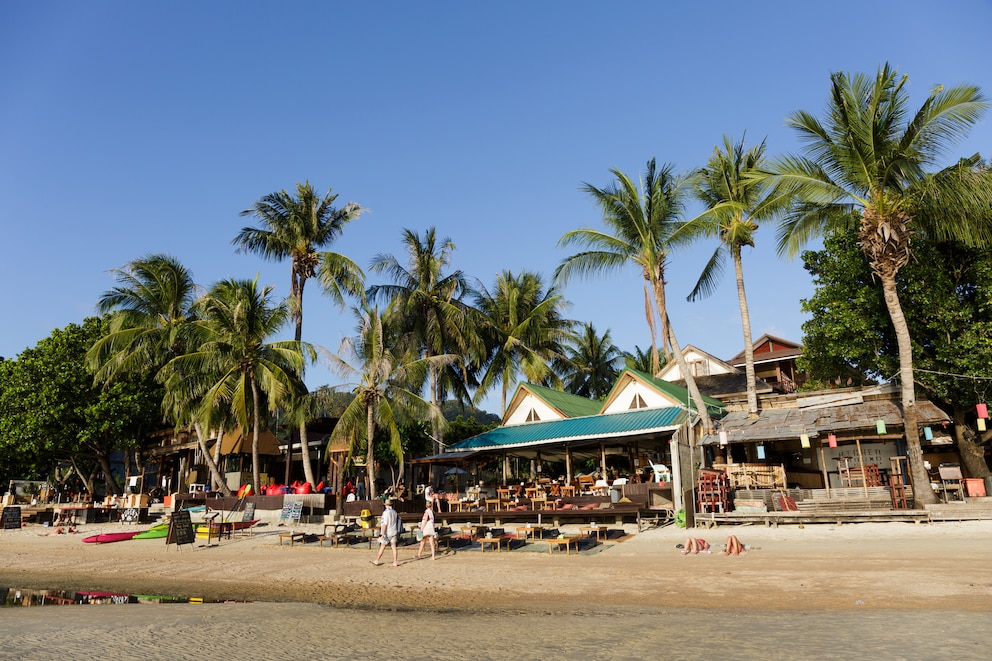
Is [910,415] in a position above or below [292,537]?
above

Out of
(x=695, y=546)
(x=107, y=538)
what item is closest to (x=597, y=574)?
(x=695, y=546)

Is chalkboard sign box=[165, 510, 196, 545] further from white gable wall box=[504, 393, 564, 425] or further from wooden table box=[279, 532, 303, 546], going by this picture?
white gable wall box=[504, 393, 564, 425]

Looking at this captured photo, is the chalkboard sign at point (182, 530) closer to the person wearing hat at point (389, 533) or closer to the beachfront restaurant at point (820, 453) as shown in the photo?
the person wearing hat at point (389, 533)

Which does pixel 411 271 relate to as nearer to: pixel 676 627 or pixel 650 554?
pixel 650 554

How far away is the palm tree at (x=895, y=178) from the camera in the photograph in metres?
17.5

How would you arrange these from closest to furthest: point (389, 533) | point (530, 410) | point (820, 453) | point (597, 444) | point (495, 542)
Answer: point (389, 533)
point (495, 542)
point (820, 453)
point (597, 444)
point (530, 410)

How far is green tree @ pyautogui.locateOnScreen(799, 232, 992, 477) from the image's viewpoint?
2031 cm

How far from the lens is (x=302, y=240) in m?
31.4

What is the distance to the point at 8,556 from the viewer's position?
18.0 m

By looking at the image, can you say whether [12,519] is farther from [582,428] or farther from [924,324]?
[924,324]

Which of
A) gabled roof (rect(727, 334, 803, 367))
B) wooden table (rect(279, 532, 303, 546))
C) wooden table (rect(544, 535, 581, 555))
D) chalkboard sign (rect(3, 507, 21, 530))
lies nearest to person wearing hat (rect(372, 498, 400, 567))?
wooden table (rect(544, 535, 581, 555))

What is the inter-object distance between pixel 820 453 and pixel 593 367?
25.1 m

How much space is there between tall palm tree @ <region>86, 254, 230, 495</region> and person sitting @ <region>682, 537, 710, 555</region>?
22695mm

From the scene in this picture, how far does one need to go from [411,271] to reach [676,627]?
2850 centimetres
